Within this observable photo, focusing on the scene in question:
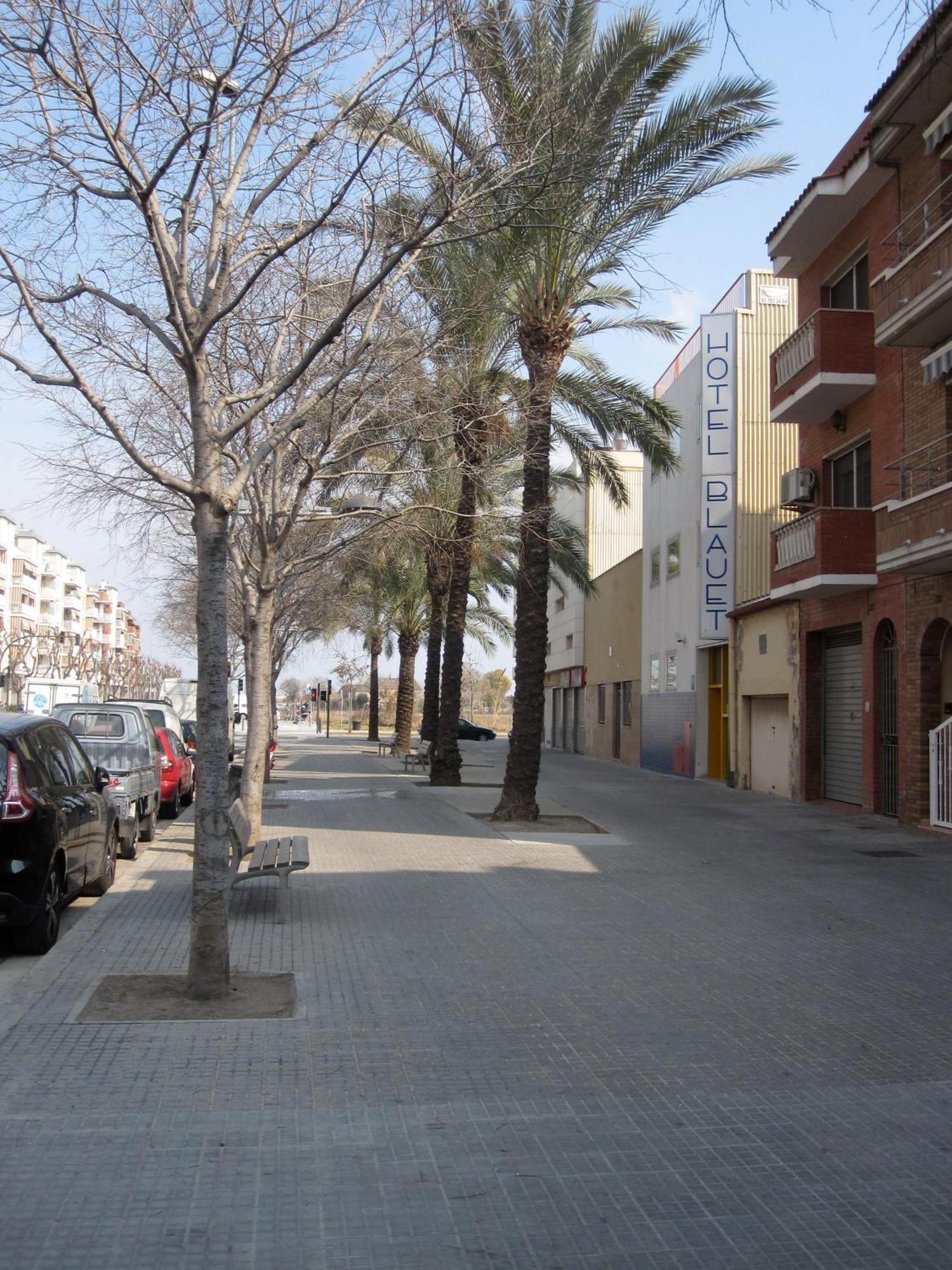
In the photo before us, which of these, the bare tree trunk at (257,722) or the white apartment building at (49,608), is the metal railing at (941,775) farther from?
the white apartment building at (49,608)

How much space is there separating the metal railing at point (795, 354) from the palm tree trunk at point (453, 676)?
240 inches

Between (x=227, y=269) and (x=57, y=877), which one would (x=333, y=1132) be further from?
(x=227, y=269)

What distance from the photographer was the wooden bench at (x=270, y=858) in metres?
9.24

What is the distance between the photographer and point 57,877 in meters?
8.57

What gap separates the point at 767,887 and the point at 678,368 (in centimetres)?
2125

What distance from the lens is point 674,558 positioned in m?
31.0

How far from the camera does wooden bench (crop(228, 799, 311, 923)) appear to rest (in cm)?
924

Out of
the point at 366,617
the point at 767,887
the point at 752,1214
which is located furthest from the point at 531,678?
the point at 366,617

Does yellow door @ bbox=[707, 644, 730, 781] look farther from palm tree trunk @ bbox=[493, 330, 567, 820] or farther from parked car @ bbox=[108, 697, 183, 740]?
parked car @ bbox=[108, 697, 183, 740]

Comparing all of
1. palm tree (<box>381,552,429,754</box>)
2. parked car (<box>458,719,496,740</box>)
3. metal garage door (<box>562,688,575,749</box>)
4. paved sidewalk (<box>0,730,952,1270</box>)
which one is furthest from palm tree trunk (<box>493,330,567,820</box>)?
parked car (<box>458,719,496,740</box>)

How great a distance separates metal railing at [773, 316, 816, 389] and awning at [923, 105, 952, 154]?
315 centimetres

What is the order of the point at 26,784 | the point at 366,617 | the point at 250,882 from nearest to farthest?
the point at 26,784 < the point at 250,882 < the point at 366,617

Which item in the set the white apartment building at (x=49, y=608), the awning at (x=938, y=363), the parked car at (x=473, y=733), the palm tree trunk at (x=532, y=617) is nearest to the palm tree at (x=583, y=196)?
the palm tree trunk at (x=532, y=617)

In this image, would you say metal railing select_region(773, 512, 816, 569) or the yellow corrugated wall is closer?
metal railing select_region(773, 512, 816, 569)
